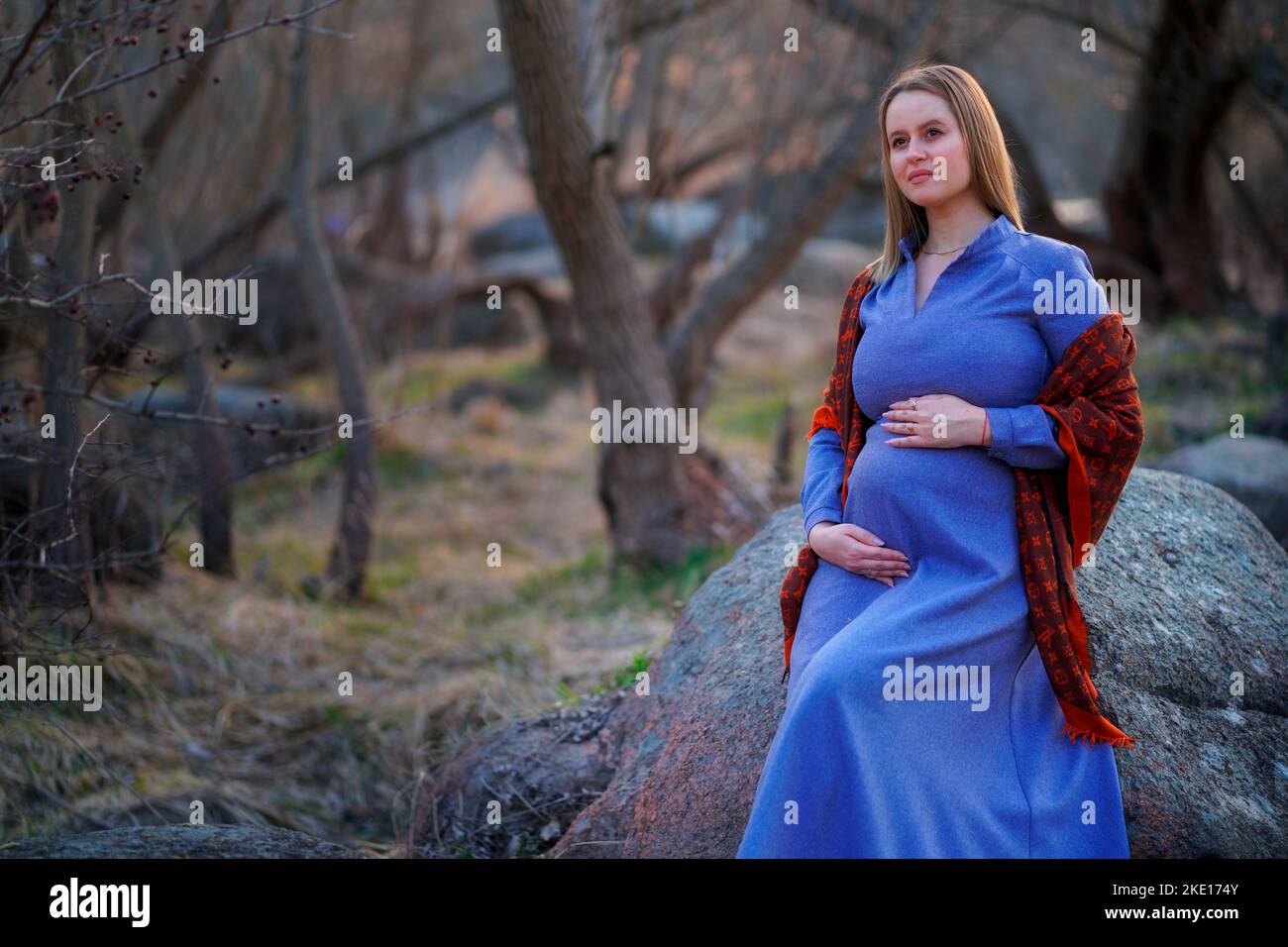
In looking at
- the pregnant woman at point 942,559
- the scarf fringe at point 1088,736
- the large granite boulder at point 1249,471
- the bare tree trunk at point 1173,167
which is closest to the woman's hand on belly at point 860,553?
the pregnant woman at point 942,559

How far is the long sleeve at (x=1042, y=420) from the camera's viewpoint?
2754 millimetres

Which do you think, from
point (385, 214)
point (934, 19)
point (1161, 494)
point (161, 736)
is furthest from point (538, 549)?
point (385, 214)

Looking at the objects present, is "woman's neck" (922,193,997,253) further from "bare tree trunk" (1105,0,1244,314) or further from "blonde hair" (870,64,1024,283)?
"bare tree trunk" (1105,0,1244,314)

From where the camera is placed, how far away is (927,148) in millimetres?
2922

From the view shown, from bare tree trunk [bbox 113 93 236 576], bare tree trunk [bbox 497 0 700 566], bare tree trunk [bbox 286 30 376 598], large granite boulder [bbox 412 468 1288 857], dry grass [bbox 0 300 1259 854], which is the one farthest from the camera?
bare tree trunk [bbox 286 30 376 598]

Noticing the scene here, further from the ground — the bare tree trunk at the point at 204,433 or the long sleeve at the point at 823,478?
the bare tree trunk at the point at 204,433

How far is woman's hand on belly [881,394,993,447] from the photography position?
9.16 ft

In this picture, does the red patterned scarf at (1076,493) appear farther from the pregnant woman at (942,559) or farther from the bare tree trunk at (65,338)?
the bare tree trunk at (65,338)

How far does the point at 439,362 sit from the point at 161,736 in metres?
7.68

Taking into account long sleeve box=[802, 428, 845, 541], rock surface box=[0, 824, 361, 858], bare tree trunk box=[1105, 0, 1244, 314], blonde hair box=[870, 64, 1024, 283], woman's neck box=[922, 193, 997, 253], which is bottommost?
rock surface box=[0, 824, 361, 858]

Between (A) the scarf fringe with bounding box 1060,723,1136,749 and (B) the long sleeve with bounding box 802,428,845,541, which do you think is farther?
(B) the long sleeve with bounding box 802,428,845,541

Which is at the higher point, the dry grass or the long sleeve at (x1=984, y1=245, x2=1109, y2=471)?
the long sleeve at (x1=984, y1=245, x2=1109, y2=471)

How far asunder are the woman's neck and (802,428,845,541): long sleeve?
22.6 inches

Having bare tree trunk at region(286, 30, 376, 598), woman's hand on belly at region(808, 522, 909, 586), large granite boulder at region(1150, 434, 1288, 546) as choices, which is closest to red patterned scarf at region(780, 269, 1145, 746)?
woman's hand on belly at region(808, 522, 909, 586)
